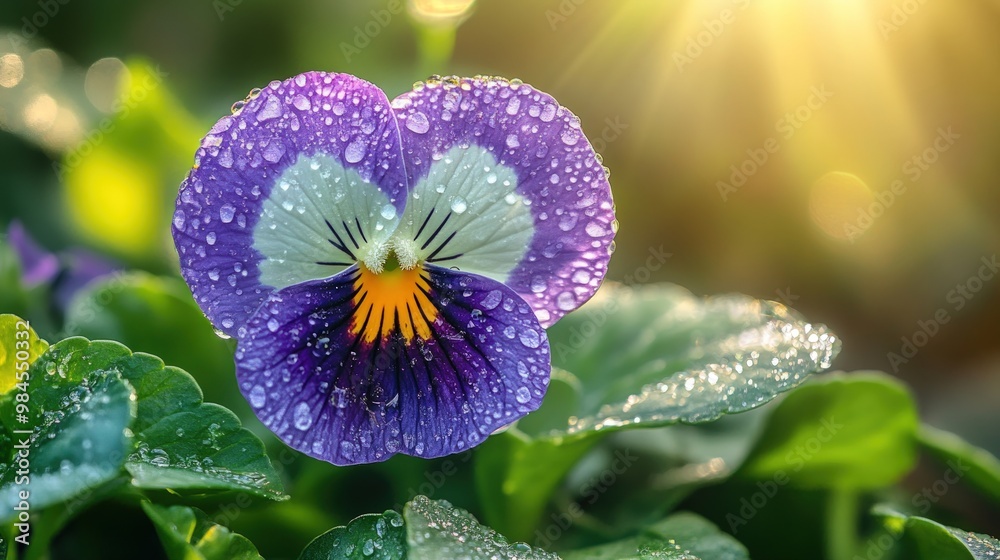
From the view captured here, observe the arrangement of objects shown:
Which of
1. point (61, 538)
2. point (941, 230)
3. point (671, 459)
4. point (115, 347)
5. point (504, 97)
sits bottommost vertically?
point (61, 538)

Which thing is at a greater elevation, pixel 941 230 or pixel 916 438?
pixel 941 230

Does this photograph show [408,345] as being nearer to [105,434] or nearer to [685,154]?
[105,434]

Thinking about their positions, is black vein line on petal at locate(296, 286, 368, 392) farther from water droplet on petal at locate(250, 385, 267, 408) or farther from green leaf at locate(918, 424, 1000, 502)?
green leaf at locate(918, 424, 1000, 502)

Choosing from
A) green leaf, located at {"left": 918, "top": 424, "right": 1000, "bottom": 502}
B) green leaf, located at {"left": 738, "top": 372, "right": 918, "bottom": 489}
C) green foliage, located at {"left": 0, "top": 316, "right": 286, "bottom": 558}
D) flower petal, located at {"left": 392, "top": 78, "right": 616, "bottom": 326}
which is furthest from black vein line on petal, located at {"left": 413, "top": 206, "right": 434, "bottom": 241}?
green leaf, located at {"left": 918, "top": 424, "right": 1000, "bottom": 502}

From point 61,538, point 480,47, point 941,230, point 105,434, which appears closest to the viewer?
point 105,434

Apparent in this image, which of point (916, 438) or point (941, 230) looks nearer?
point (916, 438)

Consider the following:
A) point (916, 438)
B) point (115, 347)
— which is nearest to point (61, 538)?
point (115, 347)

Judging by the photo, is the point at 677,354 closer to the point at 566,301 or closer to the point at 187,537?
the point at 566,301
